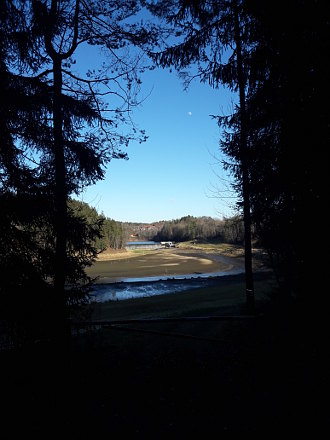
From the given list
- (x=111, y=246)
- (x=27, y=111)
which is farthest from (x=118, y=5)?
(x=111, y=246)

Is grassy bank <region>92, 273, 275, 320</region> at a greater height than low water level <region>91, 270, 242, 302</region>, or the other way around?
grassy bank <region>92, 273, 275, 320</region>

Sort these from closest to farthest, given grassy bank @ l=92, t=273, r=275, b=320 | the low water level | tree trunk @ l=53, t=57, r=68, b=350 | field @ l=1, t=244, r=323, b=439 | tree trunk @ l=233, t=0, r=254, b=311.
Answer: field @ l=1, t=244, r=323, b=439 < tree trunk @ l=53, t=57, r=68, b=350 < tree trunk @ l=233, t=0, r=254, b=311 < grassy bank @ l=92, t=273, r=275, b=320 < the low water level

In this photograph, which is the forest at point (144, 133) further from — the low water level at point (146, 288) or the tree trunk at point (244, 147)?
the low water level at point (146, 288)

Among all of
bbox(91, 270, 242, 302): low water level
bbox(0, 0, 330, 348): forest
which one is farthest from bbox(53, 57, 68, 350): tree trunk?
bbox(91, 270, 242, 302): low water level

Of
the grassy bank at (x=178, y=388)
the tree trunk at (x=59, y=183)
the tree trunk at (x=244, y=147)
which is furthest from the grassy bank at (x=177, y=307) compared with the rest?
the tree trunk at (x=59, y=183)

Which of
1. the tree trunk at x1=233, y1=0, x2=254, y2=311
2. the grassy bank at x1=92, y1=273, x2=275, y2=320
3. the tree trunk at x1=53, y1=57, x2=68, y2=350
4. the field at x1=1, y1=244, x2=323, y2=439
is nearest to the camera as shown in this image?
the field at x1=1, y1=244, x2=323, y2=439

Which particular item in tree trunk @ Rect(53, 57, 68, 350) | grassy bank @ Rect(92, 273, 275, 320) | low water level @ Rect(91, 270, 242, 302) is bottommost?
low water level @ Rect(91, 270, 242, 302)

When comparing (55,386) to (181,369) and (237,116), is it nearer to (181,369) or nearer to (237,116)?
(181,369)

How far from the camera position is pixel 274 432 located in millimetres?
3406

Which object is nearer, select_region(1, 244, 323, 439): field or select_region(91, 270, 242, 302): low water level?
select_region(1, 244, 323, 439): field

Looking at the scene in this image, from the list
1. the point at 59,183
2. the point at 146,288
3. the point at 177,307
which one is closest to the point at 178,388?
the point at 59,183

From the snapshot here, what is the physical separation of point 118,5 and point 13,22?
237 cm

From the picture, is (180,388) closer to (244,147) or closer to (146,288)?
(244,147)

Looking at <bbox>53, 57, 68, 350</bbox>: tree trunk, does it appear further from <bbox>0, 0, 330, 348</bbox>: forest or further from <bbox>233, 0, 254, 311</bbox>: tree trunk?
<bbox>233, 0, 254, 311</bbox>: tree trunk
